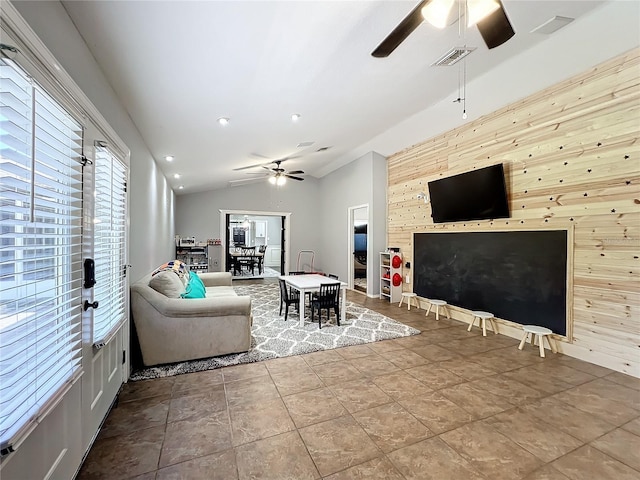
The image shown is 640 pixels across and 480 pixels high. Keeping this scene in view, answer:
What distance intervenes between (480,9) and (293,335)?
3.77m

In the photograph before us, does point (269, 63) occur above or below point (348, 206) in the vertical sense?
above

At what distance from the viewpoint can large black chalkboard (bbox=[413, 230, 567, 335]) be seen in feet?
11.4

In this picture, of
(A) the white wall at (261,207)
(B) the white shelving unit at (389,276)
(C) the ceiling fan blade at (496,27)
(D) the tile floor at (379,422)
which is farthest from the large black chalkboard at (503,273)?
(A) the white wall at (261,207)

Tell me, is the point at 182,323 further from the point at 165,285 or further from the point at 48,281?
the point at 48,281

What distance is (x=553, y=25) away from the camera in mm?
2650

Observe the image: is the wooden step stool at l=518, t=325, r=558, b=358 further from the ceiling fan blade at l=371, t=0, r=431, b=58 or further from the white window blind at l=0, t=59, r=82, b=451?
the white window blind at l=0, t=59, r=82, b=451

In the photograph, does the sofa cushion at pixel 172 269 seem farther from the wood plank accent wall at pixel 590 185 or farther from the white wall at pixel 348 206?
the wood plank accent wall at pixel 590 185

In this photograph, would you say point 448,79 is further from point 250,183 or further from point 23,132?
point 250,183

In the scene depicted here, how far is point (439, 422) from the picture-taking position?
7.02ft

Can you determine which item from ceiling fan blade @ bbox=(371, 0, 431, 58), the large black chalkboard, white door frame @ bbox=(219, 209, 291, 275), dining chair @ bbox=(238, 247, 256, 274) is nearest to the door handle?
ceiling fan blade @ bbox=(371, 0, 431, 58)

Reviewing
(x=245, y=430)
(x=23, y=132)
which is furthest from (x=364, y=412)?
(x=23, y=132)

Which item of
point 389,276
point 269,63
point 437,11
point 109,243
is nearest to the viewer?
point 437,11

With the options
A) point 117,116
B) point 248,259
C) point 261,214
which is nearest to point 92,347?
point 117,116

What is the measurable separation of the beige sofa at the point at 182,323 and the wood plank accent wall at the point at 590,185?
12.6 feet
